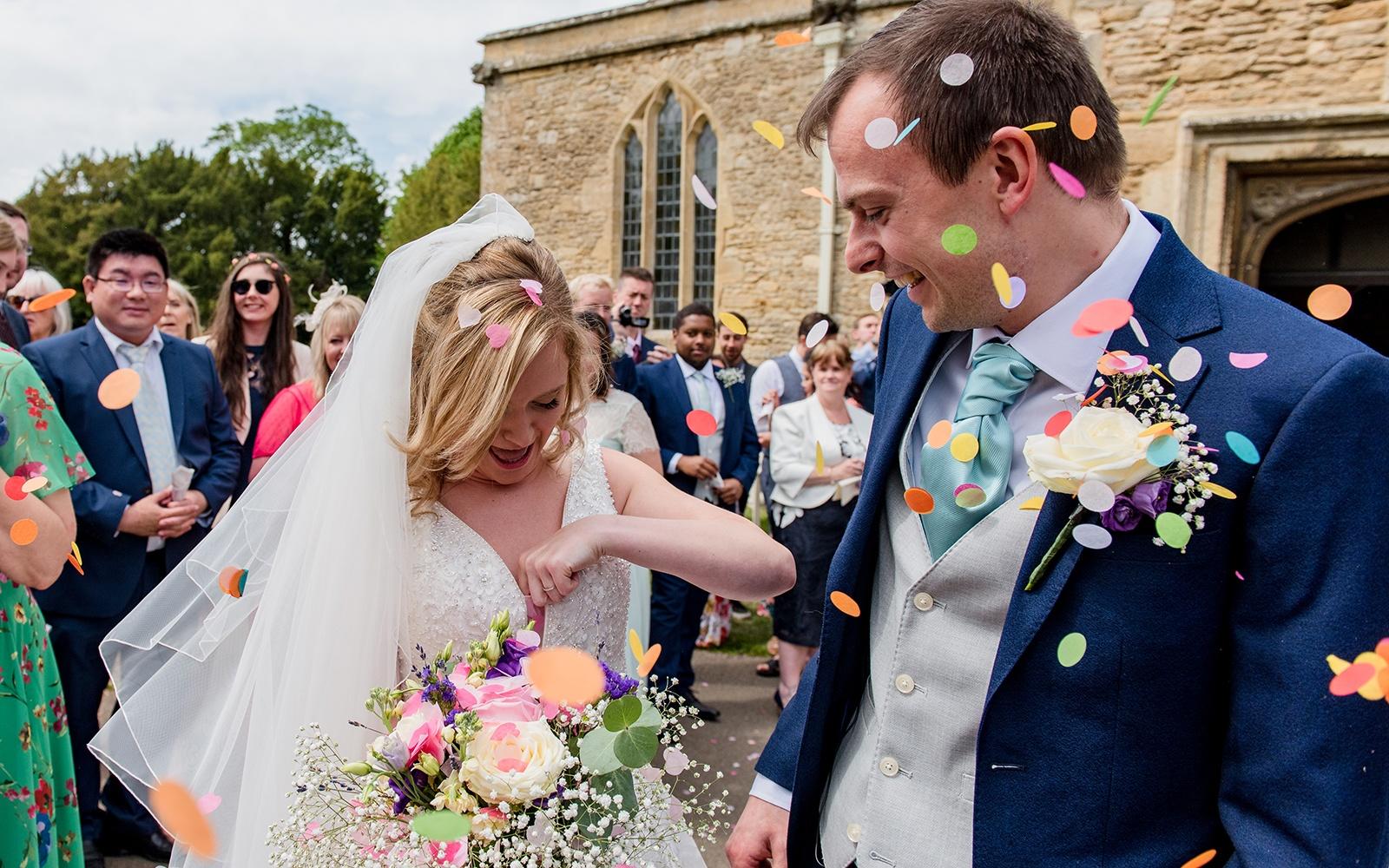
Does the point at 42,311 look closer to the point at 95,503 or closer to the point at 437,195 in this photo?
the point at 95,503

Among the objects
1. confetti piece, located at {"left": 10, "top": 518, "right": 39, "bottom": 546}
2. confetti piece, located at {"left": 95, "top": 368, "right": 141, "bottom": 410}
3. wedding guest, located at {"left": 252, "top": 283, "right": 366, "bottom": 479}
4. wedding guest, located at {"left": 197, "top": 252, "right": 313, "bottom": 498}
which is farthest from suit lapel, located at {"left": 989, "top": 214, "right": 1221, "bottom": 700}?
wedding guest, located at {"left": 197, "top": 252, "right": 313, "bottom": 498}

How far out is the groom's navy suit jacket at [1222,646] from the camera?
120cm

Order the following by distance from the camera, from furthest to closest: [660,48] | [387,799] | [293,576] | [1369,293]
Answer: [660,48] → [1369,293] → [293,576] → [387,799]

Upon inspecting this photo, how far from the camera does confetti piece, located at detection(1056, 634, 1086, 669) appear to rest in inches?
52.9

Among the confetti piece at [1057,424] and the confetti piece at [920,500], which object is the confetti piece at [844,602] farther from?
the confetti piece at [1057,424]

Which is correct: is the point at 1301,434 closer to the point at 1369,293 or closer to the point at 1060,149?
the point at 1060,149

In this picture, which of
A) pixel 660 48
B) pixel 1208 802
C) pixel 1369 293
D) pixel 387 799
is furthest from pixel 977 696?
pixel 660 48

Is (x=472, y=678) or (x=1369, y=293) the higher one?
(x=1369, y=293)

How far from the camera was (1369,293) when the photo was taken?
388 inches

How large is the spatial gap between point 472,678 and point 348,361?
2.74 ft

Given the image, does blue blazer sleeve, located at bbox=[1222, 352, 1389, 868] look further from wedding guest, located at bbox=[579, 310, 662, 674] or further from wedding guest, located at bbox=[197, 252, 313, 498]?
wedding guest, located at bbox=[197, 252, 313, 498]

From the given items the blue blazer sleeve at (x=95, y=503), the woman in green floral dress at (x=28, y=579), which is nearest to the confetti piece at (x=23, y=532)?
the woman in green floral dress at (x=28, y=579)

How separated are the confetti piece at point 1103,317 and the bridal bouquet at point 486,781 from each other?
883 millimetres

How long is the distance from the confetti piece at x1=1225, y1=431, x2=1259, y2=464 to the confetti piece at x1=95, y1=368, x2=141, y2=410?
379 centimetres
